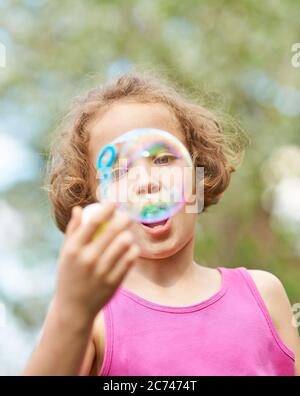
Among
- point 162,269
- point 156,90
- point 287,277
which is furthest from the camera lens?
point 287,277

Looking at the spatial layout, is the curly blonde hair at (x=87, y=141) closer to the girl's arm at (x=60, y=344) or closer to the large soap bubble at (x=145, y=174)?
the large soap bubble at (x=145, y=174)

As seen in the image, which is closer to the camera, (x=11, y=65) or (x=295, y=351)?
(x=295, y=351)

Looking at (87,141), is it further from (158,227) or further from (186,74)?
(186,74)

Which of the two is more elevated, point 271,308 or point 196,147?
point 196,147

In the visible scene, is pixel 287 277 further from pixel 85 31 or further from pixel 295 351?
pixel 295 351

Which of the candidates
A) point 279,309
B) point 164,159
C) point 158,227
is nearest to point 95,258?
point 158,227

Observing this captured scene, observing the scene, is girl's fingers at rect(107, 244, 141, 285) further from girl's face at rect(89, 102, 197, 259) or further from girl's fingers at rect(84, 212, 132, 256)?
girl's face at rect(89, 102, 197, 259)

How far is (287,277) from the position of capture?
6.61 metres

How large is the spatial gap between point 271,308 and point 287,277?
451cm

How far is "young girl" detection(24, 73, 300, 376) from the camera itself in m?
1.98

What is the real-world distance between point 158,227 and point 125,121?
368 mm

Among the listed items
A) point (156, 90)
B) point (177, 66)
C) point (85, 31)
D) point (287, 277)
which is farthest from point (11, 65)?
point (156, 90)
